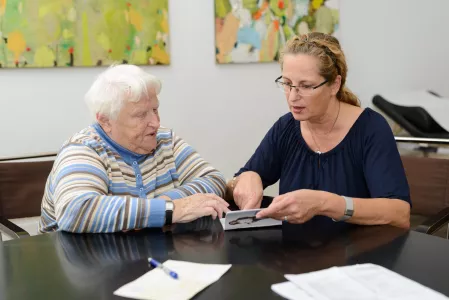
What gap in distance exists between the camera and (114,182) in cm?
195

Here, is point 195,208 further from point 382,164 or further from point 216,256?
point 382,164

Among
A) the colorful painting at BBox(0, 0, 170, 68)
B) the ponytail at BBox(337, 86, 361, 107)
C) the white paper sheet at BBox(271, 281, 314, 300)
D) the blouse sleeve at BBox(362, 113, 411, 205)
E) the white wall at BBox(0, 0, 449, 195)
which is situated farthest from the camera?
the white wall at BBox(0, 0, 449, 195)

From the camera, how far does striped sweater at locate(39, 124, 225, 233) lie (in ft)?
5.67

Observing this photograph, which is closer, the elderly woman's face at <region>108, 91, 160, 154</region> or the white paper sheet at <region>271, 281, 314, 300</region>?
the white paper sheet at <region>271, 281, 314, 300</region>

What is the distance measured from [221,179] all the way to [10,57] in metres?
1.74

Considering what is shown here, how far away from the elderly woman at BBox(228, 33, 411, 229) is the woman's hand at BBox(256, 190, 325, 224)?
0.32 feet

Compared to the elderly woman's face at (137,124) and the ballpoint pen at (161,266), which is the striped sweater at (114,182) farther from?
the ballpoint pen at (161,266)

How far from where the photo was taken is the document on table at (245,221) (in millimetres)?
1721

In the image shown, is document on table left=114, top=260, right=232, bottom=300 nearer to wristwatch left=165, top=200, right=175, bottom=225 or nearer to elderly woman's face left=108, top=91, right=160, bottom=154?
wristwatch left=165, top=200, right=175, bottom=225

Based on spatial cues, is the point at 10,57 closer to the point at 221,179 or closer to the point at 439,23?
the point at 221,179

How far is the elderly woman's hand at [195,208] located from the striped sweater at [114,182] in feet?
0.19

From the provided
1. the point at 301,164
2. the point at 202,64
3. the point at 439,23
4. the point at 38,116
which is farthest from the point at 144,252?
the point at 439,23

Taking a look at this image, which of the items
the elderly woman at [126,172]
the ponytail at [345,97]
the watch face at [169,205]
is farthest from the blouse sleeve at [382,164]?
the watch face at [169,205]

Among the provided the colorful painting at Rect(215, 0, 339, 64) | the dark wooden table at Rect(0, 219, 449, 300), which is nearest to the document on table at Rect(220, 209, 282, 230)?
the dark wooden table at Rect(0, 219, 449, 300)
